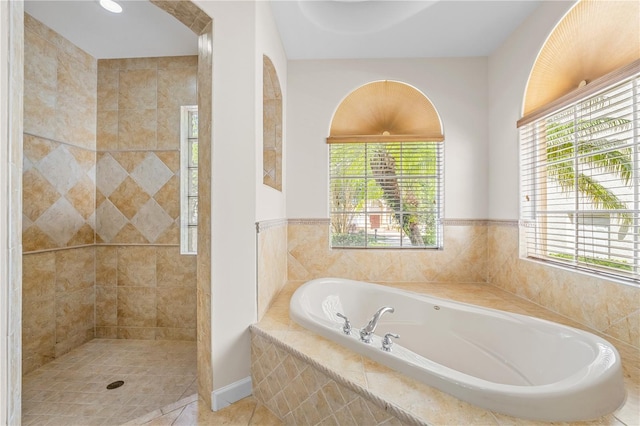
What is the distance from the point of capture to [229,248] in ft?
5.22

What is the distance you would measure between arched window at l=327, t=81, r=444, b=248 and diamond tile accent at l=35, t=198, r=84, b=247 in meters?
2.27

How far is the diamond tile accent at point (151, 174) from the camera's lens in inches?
100

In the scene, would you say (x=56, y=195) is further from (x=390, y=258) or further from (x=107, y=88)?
(x=390, y=258)

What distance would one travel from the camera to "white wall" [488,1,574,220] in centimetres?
203

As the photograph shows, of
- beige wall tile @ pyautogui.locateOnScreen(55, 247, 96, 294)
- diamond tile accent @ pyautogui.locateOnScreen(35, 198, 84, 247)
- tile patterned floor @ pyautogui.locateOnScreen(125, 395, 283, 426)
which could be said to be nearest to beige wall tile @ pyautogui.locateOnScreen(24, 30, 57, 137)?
diamond tile accent @ pyautogui.locateOnScreen(35, 198, 84, 247)

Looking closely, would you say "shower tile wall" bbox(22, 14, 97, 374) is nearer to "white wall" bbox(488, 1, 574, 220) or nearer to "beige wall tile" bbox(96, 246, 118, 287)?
"beige wall tile" bbox(96, 246, 118, 287)

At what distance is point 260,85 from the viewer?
177cm

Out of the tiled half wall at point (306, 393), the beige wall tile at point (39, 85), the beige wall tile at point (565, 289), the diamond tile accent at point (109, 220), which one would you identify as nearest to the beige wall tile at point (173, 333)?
the diamond tile accent at point (109, 220)

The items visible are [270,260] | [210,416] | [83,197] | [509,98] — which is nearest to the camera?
[210,416]

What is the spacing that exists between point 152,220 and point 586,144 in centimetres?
335

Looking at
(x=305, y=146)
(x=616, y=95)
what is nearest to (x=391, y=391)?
(x=616, y=95)

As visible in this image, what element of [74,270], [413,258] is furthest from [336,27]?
[74,270]

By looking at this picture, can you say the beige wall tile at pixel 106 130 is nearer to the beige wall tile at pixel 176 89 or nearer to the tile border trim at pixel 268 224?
the beige wall tile at pixel 176 89

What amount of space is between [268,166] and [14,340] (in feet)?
5.87
